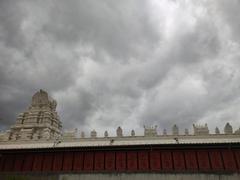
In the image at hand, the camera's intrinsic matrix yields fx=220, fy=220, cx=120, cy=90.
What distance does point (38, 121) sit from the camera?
2763 inches

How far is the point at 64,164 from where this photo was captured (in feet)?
85.9

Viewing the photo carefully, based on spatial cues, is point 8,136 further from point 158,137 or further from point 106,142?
point 158,137

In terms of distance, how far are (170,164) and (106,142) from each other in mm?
24546

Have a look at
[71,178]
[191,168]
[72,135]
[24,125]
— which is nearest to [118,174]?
[71,178]

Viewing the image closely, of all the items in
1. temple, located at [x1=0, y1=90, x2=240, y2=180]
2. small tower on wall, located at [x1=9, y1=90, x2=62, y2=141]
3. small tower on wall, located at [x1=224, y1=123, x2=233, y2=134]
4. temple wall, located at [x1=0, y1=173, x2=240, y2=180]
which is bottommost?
temple wall, located at [x1=0, y1=173, x2=240, y2=180]

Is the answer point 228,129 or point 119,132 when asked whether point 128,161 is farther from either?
point 228,129

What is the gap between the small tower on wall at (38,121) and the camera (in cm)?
6675

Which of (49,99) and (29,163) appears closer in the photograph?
(29,163)

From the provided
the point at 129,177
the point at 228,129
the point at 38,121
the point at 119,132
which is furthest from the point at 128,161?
the point at 38,121

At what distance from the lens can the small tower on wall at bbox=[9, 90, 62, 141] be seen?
6675 cm

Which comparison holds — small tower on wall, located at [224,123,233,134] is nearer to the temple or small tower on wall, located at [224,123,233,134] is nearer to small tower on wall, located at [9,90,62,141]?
the temple

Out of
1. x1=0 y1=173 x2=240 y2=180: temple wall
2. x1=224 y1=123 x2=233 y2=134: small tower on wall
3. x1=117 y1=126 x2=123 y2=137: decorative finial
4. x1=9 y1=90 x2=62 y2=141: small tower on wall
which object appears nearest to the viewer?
x1=0 y1=173 x2=240 y2=180: temple wall

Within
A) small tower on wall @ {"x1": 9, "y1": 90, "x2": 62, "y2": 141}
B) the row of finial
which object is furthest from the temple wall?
small tower on wall @ {"x1": 9, "y1": 90, "x2": 62, "y2": 141}

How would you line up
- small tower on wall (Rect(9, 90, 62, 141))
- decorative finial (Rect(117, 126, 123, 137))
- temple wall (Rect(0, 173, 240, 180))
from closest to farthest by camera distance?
1. temple wall (Rect(0, 173, 240, 180))
2. decorative finial (Rect(117, 126, 123, 137))
3. small tower on wall (Rect(9, 90, 62, 141))
